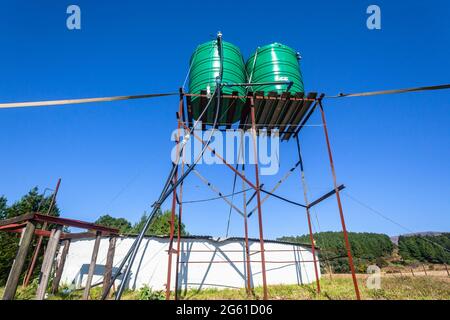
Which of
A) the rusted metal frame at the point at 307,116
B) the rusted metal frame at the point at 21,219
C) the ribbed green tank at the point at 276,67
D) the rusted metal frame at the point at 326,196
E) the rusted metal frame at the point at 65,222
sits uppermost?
the ribbed green tank at the point at 276,67

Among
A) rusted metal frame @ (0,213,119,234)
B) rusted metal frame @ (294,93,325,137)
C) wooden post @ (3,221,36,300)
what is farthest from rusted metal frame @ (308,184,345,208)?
wooden post @ (3,221,36,300)

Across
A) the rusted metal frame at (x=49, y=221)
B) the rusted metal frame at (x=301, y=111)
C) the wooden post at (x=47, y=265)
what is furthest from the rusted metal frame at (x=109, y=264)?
the rusted metal frame at (x=301, y=111)

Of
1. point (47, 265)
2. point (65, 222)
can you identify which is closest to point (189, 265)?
point (47, 265)

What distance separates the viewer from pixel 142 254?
11.5 meters

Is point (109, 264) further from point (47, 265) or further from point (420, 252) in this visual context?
point (420, 252)

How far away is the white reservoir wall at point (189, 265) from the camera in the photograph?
11.1 metres

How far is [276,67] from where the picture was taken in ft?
25.3

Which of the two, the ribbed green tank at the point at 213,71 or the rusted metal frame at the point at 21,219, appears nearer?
the rusted metal frame at the point at 21,219

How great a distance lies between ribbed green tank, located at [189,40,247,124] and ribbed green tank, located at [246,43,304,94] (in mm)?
515

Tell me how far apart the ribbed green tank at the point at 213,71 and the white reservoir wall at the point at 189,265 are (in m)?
6.70

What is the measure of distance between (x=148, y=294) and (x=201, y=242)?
3698mm

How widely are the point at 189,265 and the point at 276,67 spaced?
9708 millimetres

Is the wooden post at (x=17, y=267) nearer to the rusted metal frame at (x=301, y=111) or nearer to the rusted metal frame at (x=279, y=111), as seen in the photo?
the rusted metal frame at (x=279, y=111)
